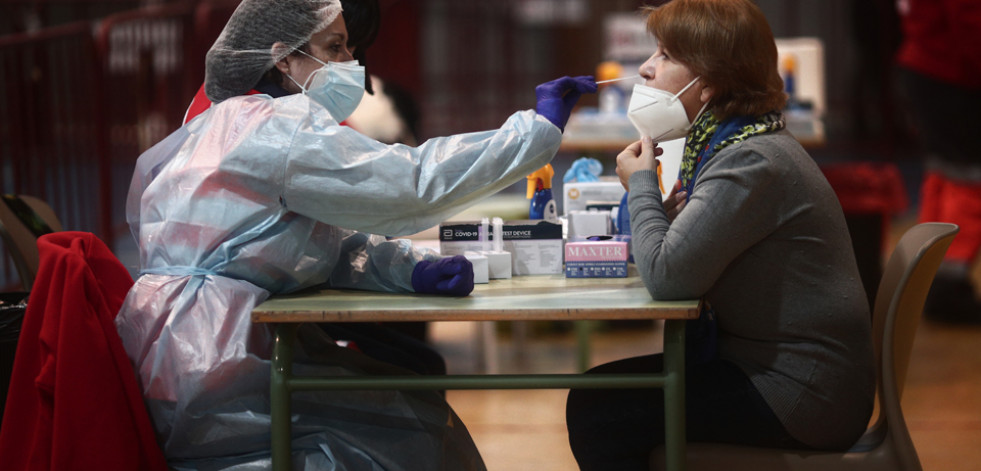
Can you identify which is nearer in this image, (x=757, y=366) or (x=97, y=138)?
(x=757, y=366)

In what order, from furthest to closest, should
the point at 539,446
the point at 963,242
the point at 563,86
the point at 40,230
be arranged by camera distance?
the point at 963,242 → the point at 539,446 → the point at 40,230 → the point at 563,86

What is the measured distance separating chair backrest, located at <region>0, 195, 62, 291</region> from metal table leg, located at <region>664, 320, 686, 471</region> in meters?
1.68

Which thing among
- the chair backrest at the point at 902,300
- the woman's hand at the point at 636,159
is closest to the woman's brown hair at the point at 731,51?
the woman's hand at the point at 636,159

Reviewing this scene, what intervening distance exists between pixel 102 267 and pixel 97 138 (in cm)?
338

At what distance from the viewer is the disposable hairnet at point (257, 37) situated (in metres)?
2.10

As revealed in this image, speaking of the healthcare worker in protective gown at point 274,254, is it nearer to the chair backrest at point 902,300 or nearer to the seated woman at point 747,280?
the seated woman at point 747,280

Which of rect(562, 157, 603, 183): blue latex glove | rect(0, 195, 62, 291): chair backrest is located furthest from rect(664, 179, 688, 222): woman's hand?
rect(0, 195, 62, 291): chair backrest

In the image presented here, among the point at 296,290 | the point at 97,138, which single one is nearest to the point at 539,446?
the point at 296,290

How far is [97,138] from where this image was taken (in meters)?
5.04

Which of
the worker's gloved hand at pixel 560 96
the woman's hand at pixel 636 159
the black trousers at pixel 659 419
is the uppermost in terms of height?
the worker's gloved hand at pixel 560 96

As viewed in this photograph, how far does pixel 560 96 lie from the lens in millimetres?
2027

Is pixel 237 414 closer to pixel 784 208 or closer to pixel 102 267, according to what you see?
pixel 102 267

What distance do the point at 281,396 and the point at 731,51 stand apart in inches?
42.5

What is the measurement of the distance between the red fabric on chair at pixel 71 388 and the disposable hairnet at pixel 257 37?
0.51 metres
